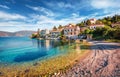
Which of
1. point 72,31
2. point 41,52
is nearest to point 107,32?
point 41,52

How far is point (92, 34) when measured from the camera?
58.8m

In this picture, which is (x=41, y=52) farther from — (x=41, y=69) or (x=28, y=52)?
(x=41, y=69)

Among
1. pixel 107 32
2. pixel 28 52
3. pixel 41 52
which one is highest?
pixel 107 32

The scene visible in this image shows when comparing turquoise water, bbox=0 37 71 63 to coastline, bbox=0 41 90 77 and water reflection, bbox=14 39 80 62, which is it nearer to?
water reflection, bbox=14 39 80 62

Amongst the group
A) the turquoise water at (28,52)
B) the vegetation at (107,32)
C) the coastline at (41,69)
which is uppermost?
the vegetation at (107,32)

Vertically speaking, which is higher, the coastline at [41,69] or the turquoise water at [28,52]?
the coastline at [41,69]

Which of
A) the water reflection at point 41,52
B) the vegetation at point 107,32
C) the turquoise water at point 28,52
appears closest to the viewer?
the turquoise water at point 28,52

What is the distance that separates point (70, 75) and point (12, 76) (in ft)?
17.2

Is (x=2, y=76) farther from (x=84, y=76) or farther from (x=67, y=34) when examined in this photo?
(x=67, y=34)

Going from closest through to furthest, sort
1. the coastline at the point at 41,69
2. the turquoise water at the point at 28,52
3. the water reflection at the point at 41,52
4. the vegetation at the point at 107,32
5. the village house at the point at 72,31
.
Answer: the coastline at the point at 41,69 → the turquoise water at the point at 28,52 → the water reflection at the point at 41,52 → the vegetation at the point at 107,32 → the village house at the point at 72,31

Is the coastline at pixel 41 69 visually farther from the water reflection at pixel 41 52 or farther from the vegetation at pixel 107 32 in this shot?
the vegetation at pixel 107 32

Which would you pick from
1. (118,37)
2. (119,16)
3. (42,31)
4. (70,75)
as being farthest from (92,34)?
(42,31)

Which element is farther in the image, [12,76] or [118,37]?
[118,37]

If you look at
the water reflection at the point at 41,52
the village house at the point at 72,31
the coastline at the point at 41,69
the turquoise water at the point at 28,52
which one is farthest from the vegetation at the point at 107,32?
the coastline at the point at 41,69
